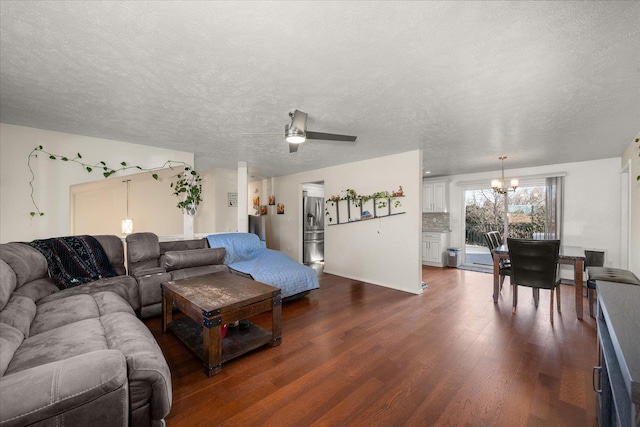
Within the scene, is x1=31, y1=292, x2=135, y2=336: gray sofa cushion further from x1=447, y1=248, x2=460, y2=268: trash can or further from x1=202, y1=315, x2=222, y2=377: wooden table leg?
x1=447, y1=248, x2=460, y2=268: trash can

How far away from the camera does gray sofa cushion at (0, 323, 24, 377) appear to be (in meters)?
1.15

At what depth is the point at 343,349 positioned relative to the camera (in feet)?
7.49

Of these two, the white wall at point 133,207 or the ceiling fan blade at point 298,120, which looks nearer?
the ceiling fan blade at point 298,120

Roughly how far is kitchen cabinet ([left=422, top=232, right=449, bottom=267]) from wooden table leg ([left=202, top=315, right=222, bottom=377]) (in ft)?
18.1

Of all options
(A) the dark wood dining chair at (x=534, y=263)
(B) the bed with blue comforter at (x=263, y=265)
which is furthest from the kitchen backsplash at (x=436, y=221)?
(B) the bed with blue comforter at (x=263, y=265)

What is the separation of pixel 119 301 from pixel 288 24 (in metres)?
2.54

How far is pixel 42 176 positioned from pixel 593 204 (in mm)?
8612

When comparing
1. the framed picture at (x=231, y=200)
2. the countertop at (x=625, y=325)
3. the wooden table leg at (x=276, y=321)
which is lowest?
the wooden table leg at (x=276, y=321)

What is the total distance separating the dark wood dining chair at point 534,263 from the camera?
2.92 m

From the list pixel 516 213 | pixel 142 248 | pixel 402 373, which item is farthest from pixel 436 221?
pixel 142 248

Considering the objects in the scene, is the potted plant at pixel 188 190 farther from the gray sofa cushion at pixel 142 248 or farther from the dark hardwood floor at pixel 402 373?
the dark hardwood floor at pixel 402 373

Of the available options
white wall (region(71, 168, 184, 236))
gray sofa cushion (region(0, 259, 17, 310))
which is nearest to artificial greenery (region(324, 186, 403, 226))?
white wall (region(71, 168, 184, 236))

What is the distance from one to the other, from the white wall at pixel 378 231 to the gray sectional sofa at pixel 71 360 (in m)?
3.62

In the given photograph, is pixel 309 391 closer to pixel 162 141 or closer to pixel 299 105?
pixel 299 105
